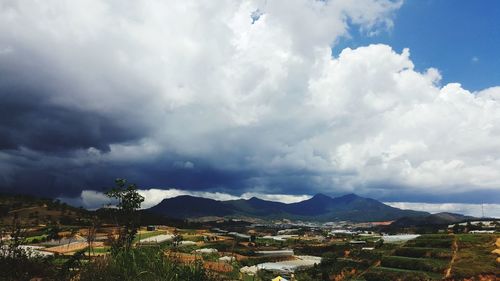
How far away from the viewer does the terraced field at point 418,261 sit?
90562 millimetres

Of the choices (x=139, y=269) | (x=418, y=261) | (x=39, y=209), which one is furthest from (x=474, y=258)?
(x=39, y=209)

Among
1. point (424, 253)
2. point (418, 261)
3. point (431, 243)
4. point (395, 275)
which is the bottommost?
point (395, 275)

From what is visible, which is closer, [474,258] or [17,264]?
[17,264]

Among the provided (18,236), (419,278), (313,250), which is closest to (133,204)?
(18,236)

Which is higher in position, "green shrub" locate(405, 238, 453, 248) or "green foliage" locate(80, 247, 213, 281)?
"green foliage" locate(80, 247, 213, 281)

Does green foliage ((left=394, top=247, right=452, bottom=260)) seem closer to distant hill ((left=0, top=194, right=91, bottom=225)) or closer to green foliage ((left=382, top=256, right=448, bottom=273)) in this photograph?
green foliage ((left=382, top=256, right=448, bottom=273))

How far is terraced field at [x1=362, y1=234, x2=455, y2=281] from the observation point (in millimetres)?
90562

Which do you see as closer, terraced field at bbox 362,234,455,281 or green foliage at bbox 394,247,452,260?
terraced field at bbox 362,234,455,281

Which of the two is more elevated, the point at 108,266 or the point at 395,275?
the point at 108,266

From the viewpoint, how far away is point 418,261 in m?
97.6

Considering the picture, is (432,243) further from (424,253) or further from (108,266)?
(108,266)

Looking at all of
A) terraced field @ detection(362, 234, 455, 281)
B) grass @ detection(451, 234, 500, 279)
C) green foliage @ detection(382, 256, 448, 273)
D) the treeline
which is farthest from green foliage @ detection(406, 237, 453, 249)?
the treeline

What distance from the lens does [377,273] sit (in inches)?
3765

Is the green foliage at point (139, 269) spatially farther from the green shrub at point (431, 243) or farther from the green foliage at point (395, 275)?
the green shrub at point (431, 243)
